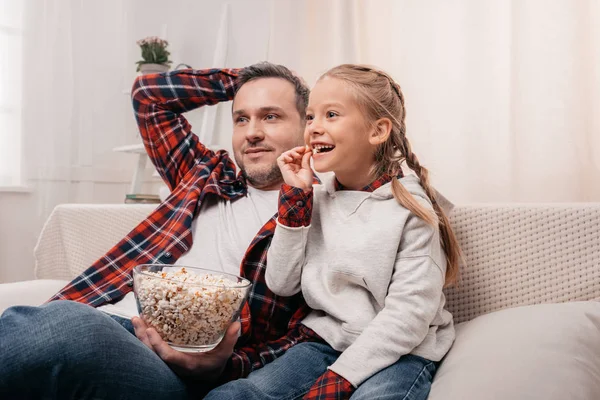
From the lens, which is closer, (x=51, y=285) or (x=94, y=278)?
(x=94, y=278)

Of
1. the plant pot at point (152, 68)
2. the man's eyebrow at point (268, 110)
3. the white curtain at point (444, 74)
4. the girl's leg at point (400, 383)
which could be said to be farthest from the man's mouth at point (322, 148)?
the plant pot at point (152, 68)

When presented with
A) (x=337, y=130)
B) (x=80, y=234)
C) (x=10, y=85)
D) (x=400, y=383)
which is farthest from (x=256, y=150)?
(x=10, y=85)

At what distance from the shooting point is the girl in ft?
3.13

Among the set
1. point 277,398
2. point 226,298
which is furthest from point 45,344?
point 277,398

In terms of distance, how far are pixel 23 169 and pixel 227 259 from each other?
171 centimetres

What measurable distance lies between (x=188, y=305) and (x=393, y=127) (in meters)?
0.57

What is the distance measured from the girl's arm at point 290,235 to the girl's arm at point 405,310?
19cm

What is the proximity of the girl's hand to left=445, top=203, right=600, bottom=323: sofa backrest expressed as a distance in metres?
0.35

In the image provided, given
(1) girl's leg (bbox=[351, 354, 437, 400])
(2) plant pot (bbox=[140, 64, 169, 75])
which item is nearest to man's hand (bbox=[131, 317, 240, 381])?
(1) girl's leg (bbox=[351, 354, 437, 400])

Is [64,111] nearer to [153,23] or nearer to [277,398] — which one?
[153,23]

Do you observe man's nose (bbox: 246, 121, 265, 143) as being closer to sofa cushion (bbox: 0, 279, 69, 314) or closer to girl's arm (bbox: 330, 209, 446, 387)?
girl's arm (bbox: 330, 209, 446, 387)

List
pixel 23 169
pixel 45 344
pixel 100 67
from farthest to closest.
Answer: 1. pixel 100 67
2. pixel 23 169
3. pixel 45 344

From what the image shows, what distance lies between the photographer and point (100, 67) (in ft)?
9.16

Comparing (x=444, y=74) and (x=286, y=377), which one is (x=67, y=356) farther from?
(x=444, y=74)
